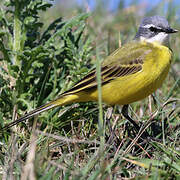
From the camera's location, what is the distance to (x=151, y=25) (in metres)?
5.00

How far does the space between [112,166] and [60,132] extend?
1.34 metres

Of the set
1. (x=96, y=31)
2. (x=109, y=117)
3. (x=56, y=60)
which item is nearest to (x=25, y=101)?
(x=56, y=60)

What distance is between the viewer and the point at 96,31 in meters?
7.86

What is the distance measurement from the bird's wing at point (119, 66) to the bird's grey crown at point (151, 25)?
221 mm

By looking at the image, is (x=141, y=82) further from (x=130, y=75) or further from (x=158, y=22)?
(x=158, y=22)

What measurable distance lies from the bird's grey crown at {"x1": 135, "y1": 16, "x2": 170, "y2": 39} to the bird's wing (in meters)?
0.22

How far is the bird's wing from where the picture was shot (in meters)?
4.48

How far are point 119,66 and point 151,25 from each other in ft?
2.65

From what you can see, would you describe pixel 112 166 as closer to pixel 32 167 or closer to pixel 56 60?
pixel 32 167

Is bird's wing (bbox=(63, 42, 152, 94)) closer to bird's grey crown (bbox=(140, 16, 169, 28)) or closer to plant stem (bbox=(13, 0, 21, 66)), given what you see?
bird's grey crown (bbox=(140, 16, 169, 28))

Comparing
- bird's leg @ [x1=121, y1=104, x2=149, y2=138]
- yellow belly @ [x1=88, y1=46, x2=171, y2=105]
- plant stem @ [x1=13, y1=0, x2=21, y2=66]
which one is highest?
plant stem @ [x1=13, y1=0, x2=21, y2=66]

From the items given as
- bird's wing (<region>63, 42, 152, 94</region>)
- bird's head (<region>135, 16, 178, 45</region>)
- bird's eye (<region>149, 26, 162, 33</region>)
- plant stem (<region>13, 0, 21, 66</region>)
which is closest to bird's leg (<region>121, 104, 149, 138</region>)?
bird's wing (<region>63, 42, 152, 94</region>)

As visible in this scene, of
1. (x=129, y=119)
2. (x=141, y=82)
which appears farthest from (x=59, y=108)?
(x=141, y=82)

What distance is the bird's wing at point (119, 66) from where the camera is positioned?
177 inches
